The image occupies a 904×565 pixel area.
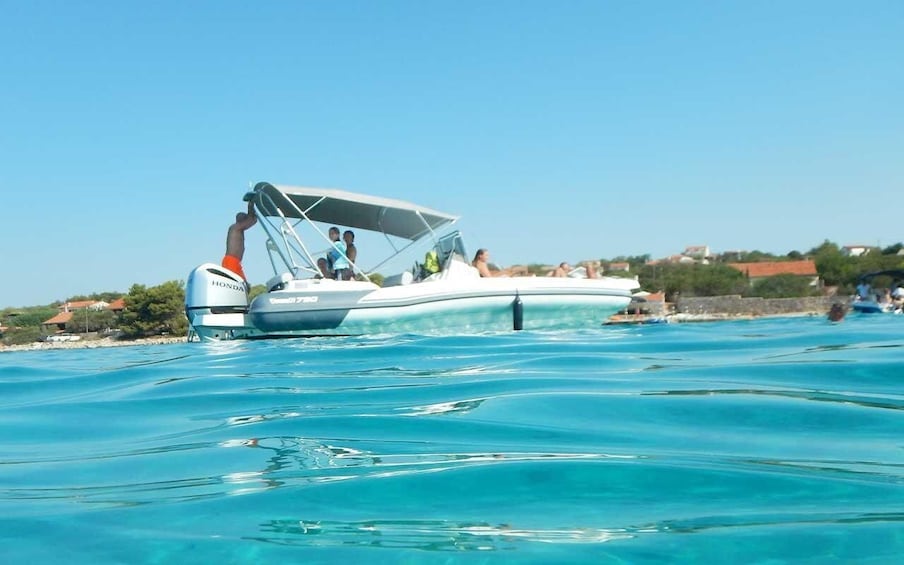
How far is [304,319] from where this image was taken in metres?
9.59

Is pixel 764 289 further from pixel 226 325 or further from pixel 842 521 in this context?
pixel 842 521

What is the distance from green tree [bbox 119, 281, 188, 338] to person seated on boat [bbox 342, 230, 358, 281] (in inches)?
777

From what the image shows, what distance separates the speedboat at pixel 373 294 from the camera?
960cm

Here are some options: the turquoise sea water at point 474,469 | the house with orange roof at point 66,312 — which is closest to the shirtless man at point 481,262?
the turquoise sea water at point 474,469

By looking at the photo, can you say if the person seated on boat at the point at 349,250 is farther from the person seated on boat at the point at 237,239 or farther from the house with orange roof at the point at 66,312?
the house with orange roof at the point at 66,312

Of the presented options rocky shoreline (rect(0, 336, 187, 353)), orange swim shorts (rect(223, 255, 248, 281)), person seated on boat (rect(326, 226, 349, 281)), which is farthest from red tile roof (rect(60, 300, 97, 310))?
person seated on boat (rect(326, 226, 349, 281))

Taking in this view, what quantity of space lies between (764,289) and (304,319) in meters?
45.8

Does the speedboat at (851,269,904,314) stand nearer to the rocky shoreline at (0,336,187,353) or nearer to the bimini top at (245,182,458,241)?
the bimini top at (245,182,458,241)

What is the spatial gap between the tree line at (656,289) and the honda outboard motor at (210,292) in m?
2.16

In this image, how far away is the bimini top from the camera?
1001cm

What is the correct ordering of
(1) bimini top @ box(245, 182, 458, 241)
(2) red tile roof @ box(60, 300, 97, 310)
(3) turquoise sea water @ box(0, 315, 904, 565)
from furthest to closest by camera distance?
(2) red tile roof @ box(60, 300, 97, 310), (1) bimini top @ box(245, 182, 458, 241), (3) turquoise sea water @ box(0, 315, 904, 565)

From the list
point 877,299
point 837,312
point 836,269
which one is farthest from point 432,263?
point 836,269

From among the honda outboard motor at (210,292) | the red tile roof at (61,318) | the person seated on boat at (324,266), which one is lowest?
the red tile roof at (61,318)

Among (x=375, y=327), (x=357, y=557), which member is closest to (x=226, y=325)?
(x=375, y=327)
